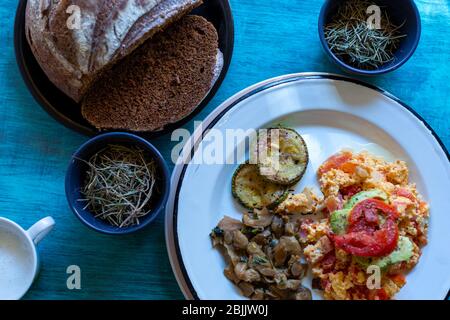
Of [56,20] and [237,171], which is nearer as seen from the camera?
[56,20]

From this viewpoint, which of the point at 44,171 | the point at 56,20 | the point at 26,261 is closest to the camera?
the point at 56,20

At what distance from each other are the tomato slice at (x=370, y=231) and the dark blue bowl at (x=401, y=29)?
500 millimetres

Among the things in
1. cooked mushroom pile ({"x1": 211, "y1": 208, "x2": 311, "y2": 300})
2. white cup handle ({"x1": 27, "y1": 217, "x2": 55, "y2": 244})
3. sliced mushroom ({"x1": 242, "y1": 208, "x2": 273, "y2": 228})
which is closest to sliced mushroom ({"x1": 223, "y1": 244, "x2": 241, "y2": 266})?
cooked mushroom pile ({"x1": 211, "y1": 208, "x2": 311, "y2": 300})

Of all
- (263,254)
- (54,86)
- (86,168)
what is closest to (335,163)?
(263,254)

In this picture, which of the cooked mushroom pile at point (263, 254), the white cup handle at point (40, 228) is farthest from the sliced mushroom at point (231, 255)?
the white cup handle at point (40, 228)

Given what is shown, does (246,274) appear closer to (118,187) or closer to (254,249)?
(254,249)

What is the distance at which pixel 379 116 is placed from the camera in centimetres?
202

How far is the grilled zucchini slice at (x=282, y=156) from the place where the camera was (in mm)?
1952

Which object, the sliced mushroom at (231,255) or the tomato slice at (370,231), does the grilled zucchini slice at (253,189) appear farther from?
the tomato slice at (370,231)

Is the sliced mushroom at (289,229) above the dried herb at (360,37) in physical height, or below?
below

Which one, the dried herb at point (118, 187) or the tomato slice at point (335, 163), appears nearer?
the dried herb at point (118, 187)

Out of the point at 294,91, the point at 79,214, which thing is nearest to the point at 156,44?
the point at 294,91
